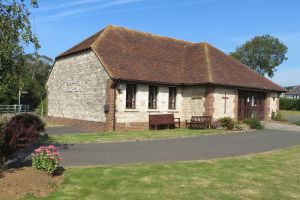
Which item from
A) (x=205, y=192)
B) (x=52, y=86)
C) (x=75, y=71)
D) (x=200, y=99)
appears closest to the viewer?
(x=205, y=192)

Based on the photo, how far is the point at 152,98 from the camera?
83.7ft

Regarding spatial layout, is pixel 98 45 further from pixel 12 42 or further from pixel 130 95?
pixel 12 42

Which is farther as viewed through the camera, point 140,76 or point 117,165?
point 140,76

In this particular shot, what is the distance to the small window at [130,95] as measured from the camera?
78.8ft

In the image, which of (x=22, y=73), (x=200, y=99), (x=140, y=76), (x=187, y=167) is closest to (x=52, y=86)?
(x=140, y=76)

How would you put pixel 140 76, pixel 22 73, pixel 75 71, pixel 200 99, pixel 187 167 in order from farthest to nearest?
1. pixel 75 71
2. pixel 200 99
3. pixel 140 76
4. pixel 22 73
5. pixel 187 167

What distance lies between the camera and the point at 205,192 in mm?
8539

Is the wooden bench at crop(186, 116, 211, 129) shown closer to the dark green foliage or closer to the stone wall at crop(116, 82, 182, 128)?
the stone wall at crop(116, 82, 182, 128)

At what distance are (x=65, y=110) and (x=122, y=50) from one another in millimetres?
6790

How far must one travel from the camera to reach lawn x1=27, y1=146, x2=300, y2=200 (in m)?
8.32

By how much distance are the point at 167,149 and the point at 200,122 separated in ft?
32.6

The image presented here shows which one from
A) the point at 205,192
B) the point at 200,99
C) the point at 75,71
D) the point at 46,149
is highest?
the point at 75,71

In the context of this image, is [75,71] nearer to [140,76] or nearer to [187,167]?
[140,76]

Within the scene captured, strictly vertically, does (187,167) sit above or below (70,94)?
below
